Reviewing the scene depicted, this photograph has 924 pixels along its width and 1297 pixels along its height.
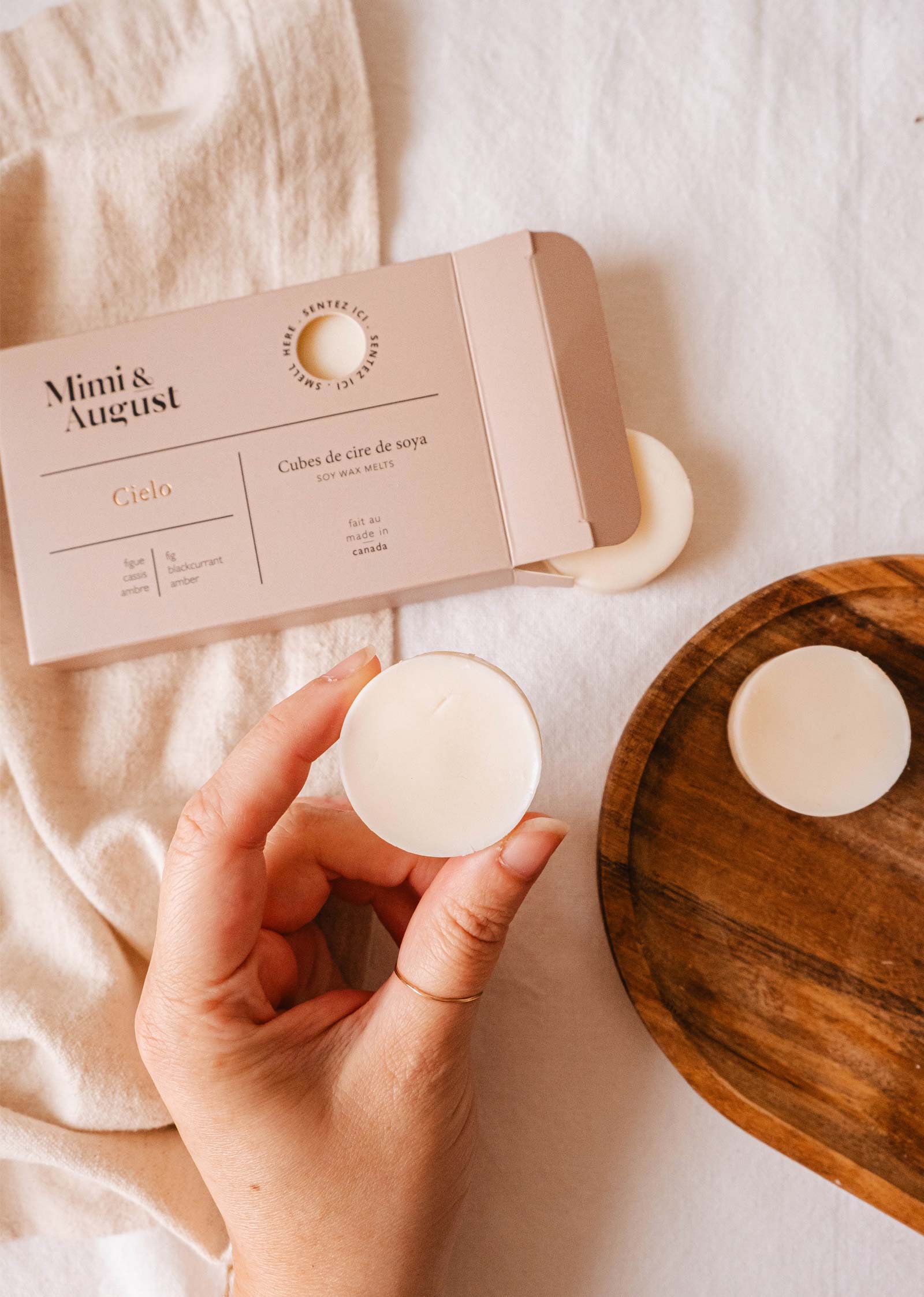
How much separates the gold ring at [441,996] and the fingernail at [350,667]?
0.55 feet

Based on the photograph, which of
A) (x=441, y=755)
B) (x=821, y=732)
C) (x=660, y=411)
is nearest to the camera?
(x=441, y=755)

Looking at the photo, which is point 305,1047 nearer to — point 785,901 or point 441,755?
point 441,755

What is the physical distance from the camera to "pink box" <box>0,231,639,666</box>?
2.08 ft

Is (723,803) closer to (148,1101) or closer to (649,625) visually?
(649,625)

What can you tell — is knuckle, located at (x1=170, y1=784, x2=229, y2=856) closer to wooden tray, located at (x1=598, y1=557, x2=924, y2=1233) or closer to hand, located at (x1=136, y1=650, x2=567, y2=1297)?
hand, located at (x1=136, y1=650, x2=567, y2=1297)

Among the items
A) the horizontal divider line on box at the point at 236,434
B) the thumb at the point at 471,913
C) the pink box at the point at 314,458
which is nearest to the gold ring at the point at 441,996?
the thumb at the point at 471,913

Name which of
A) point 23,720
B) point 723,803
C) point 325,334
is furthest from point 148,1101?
point 325,334

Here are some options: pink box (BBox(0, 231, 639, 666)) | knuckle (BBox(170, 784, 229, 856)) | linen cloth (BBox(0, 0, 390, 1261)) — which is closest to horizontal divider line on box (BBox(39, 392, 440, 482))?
pink box (BBox(0, 231, 639, 666))

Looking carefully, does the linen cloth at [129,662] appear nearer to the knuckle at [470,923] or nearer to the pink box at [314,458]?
the pink box at [314,458]

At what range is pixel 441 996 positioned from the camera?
1.68 ft

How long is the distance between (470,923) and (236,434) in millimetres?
358

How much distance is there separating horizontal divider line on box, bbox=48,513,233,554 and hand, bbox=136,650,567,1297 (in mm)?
178

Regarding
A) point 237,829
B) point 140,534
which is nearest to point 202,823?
point 237,829

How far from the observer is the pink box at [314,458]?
2.08ft
